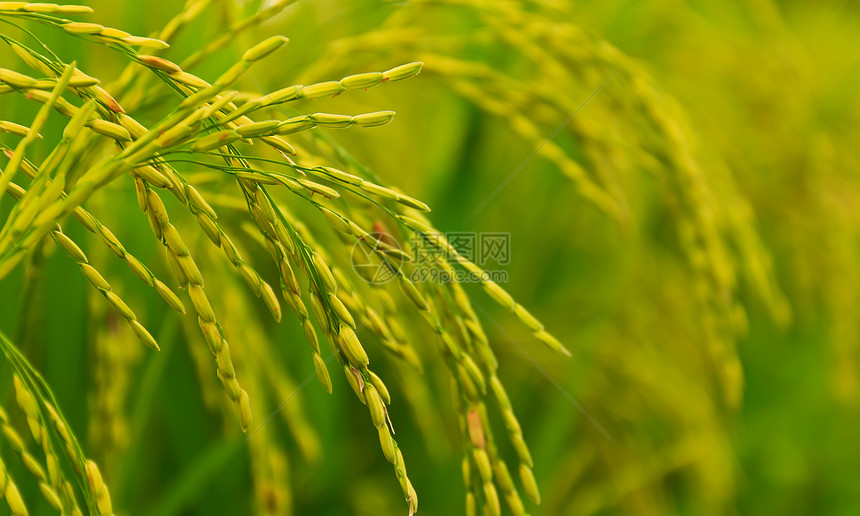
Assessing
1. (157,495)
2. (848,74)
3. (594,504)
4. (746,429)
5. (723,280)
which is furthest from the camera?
(848,74)

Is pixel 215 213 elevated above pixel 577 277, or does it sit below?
above

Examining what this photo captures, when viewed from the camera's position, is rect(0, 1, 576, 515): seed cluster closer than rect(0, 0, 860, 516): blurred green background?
Yes

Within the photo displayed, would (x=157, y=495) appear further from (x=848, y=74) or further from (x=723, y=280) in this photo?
(x=848, y=74)

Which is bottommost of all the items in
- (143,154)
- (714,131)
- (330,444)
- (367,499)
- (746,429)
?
(746,429)

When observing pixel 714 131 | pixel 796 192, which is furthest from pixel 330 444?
pixel 796 192

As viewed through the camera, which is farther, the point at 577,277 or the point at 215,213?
the point at 577,277

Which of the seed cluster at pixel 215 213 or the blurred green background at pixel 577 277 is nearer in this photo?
the seed cluster at pixel 215 213

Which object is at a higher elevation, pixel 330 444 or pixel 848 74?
pixel 848 74

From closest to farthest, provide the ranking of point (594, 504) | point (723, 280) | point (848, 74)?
point (723, 280) → point (594, 504) → point (848, 74)
